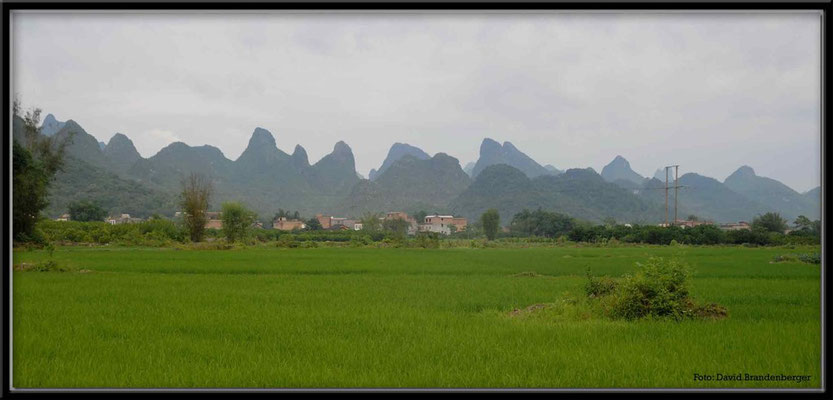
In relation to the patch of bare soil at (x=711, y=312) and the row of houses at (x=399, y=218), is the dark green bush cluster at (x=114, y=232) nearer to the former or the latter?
the row of houses at (x=399, y=218)

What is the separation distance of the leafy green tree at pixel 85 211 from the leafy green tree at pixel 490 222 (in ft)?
19.8

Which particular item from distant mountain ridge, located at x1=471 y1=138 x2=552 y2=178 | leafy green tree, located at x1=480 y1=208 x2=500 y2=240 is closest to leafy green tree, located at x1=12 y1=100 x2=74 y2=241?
distant mountain ridge, located at x1=471 y1=138 x2=552 y2=178

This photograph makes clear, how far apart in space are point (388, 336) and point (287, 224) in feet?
26.0

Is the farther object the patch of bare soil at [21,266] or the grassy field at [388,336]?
the patch of bare soil at [21,266]

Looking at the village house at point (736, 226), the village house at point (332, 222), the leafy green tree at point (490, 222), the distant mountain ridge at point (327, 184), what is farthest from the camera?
the village house at point (332, 222)

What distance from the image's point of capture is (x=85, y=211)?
210 inches

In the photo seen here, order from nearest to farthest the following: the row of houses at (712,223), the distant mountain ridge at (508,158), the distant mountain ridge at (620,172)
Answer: the distant mountain ridge at (620,172) < the row of houses at (712,223) < the distant mountain ridge at (508,158)

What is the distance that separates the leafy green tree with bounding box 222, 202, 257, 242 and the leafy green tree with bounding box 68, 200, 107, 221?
4.60m

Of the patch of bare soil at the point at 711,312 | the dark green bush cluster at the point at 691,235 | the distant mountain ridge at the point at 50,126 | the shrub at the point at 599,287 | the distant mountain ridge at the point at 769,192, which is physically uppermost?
the distant mountain ridge at the point at 50,126

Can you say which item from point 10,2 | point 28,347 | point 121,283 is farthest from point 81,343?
point 121,283

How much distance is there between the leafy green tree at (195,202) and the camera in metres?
7.39

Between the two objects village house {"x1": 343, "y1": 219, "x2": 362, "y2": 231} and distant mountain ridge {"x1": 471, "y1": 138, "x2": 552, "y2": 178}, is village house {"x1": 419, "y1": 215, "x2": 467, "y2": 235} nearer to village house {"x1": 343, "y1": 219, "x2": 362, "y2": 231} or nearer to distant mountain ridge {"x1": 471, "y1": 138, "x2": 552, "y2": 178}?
village house {"x1": 343, "y1": 219, "x2": 362, "y2": 231}

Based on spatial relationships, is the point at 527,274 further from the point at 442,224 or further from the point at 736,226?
the point at 442,224

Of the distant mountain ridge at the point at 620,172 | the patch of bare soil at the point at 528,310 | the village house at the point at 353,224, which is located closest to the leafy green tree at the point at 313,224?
the village house at the point at 353,224
